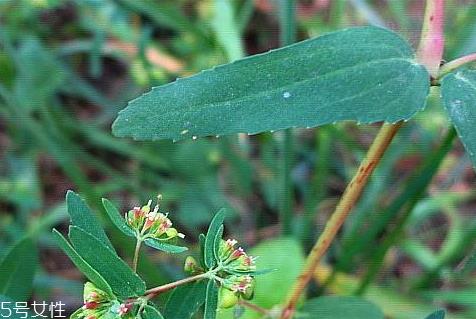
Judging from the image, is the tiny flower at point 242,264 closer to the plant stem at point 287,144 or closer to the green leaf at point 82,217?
the green leaf at point 82,217

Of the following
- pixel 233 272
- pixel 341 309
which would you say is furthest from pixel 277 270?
pixel 233 272

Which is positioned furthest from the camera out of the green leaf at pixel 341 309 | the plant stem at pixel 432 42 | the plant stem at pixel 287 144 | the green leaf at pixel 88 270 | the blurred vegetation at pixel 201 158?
the blurred vegetation at pixel 201 158

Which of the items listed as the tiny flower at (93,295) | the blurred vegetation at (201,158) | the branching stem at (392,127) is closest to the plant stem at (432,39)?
the branching stem at (392,127)

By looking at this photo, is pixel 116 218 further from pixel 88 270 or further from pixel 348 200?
pixel 348 200

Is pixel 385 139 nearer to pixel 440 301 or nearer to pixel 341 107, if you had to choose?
pixel 341 107

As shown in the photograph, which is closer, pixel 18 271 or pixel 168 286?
pixel 168 286

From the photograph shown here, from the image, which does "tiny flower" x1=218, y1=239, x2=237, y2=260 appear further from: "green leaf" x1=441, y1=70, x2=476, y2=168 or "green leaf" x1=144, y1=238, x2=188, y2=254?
"green leaf" x1=441, y1=70, x2=476, y2=168

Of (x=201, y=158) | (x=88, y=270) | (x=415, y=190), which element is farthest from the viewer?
(x=201, y=158)
